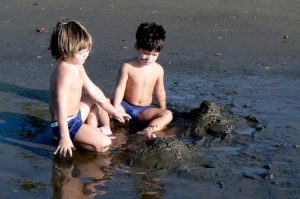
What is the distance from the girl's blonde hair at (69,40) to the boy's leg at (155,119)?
965mm

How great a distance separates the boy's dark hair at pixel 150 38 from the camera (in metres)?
5.40

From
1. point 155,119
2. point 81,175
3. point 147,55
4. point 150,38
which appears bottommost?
point 81,175

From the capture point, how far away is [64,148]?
14.9 feet

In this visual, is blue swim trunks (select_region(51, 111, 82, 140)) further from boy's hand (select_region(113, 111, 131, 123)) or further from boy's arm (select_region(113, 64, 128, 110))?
boy's arm (select_region(113, 64, 128, 110))

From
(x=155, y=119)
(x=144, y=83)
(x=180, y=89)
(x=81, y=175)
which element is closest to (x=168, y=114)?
(x=155, y=119)

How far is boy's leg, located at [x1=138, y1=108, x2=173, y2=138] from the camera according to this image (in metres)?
5.27

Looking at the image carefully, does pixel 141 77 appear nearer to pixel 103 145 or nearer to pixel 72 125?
pixel 72 125

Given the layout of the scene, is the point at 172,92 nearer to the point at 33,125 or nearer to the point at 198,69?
the point at 198,69

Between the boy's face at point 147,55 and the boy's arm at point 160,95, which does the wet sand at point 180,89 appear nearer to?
the boy's arm at point 160,95

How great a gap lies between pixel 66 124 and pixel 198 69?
3077mm

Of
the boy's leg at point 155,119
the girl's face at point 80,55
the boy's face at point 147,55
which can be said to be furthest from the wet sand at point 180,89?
the girl's face at point 80,55

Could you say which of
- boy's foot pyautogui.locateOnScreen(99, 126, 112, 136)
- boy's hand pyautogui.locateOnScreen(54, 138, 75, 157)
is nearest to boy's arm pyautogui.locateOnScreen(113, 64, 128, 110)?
boy's foot pyautogui.locateOnScreen(99, 126, 112, 136)

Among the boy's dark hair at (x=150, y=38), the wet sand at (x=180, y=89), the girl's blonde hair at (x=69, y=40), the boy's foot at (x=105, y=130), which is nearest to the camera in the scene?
the wet sand at (x=180, y=89)

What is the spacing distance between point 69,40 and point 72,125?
2.41ft
